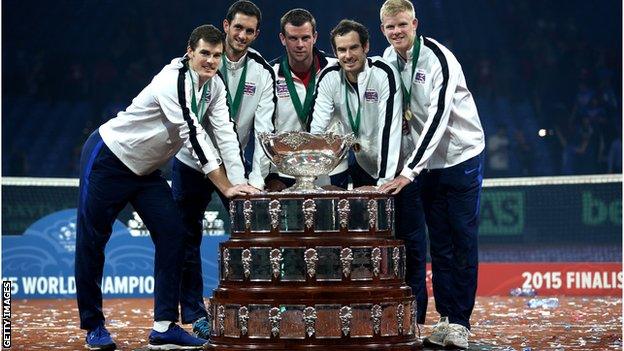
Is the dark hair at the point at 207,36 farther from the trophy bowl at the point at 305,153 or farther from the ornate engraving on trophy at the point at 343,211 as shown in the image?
the ornate engraving on trophy at the point at 343,211

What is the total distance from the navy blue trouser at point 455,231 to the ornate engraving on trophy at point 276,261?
4.35 feet

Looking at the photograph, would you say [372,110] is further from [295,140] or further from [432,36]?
[432,36]

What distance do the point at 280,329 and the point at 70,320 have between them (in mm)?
3412

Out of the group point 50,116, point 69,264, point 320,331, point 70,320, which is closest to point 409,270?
point 320,331

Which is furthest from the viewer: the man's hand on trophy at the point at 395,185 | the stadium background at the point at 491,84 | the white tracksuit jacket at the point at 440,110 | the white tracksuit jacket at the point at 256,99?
the stadium background at the point at 491,84

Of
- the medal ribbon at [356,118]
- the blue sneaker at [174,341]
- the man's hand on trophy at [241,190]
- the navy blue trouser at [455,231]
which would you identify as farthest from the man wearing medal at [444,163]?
the blue sneaker at [174,341]

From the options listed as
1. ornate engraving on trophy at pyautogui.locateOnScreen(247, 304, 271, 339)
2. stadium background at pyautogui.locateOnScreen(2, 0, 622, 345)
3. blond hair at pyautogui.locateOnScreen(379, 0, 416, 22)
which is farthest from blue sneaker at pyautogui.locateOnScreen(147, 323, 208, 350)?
stadium background at pyautogui.locateOnScreen(2, 0, 622, 345)

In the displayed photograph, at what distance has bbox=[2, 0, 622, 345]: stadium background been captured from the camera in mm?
12234

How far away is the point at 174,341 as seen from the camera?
540 cm

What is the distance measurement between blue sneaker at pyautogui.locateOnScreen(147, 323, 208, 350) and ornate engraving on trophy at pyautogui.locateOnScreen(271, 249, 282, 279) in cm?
88

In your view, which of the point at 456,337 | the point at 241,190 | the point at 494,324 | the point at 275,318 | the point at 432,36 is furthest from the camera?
the point at 432,36

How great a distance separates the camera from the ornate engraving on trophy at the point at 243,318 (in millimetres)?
4723

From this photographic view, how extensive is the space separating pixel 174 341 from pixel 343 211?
127 centimetres

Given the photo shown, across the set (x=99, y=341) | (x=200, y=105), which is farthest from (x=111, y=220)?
(x=200, y=105)
